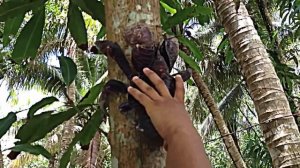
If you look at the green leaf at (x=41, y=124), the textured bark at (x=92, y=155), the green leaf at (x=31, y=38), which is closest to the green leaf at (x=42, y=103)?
the green leaf at (x=41, y=124)

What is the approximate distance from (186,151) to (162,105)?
9 centimetres

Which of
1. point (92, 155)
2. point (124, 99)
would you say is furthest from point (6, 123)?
point (92, 155)

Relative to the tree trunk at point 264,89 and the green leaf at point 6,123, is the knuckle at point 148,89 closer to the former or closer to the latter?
the green leaf at point 6,123

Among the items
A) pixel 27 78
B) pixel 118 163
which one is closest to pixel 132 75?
pixel 118 163

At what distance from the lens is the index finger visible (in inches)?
34.4

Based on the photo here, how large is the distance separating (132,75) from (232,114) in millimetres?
6501

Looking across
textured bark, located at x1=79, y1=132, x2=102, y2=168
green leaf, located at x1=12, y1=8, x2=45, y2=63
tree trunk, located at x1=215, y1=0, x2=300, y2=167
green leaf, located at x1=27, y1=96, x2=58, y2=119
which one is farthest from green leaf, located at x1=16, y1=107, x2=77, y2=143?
textured bark, located at x1=79, y1=132, x2=102, y2=168

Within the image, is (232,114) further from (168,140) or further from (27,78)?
(168,140)

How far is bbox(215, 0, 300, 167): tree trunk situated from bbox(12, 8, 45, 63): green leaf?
29.8 inches

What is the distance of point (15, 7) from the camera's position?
4.44 ft

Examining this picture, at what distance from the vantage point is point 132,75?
0.93m

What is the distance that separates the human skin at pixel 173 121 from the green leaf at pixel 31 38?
2.15ft

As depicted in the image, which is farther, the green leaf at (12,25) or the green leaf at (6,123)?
the green leaf at (12,25)

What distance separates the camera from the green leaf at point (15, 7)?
1.35 metres
